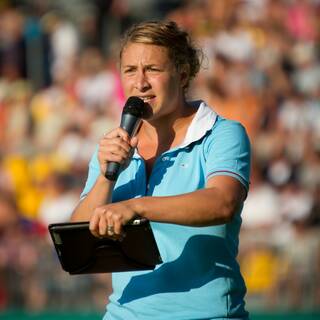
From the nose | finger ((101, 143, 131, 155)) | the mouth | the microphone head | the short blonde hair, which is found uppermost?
the short blonde hair

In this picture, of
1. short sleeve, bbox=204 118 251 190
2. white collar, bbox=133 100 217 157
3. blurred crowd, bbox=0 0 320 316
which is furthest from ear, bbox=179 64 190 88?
blurred crowd, bbox=0 0 320 316

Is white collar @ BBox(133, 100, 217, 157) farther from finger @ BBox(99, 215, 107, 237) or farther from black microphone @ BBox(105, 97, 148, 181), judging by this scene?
finger @ BBox(99, 215, 107, 237)

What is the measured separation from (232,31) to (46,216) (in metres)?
2.68

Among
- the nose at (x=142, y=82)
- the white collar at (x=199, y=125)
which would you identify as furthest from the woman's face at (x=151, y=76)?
the white collar at (x=199, y=125)

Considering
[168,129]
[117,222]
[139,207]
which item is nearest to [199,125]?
[168,129]

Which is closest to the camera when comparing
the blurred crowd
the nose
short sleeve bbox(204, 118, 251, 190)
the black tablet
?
the black tablet

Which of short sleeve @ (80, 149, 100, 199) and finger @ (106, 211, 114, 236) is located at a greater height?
short sleeve @ (80, 149, 100, 199)

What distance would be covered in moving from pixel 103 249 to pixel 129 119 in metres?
0.44

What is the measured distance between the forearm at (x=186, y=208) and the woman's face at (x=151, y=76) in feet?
1.48

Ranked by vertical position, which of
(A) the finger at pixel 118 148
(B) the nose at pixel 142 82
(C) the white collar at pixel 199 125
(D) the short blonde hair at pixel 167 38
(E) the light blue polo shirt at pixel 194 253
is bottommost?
(E) the light blue polo shirt at pixel 194 253

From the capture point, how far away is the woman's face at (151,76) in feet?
10.7

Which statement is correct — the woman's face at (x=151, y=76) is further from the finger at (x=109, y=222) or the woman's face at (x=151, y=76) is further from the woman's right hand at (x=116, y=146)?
the finger at (x=109, y=222)

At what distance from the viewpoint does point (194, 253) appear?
10.3 feet

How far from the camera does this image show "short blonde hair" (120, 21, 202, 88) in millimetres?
3287
